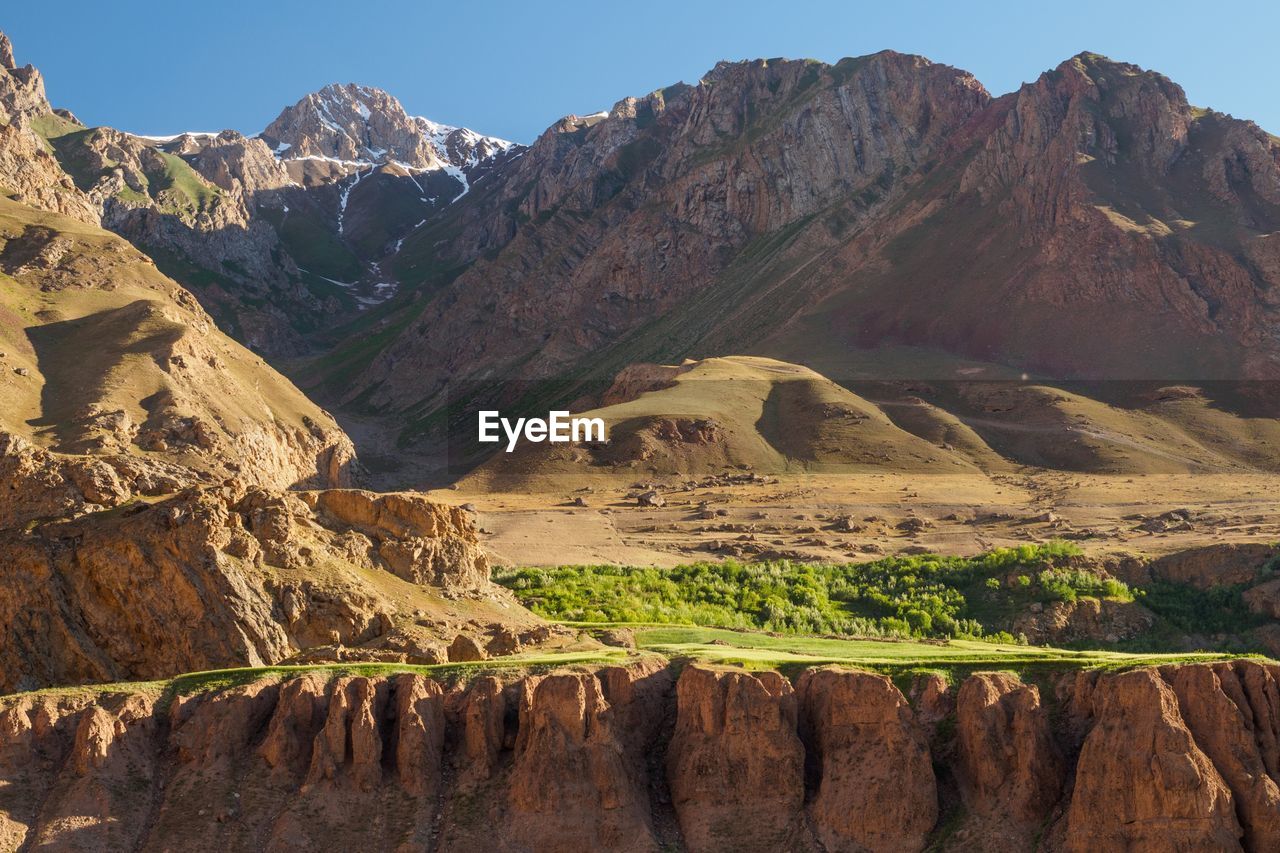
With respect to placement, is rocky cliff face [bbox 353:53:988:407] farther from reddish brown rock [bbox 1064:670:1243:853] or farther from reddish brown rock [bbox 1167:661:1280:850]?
reddish brown rock [bbox 1064:670:1243:853]

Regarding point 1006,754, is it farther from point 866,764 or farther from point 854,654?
point 854,654

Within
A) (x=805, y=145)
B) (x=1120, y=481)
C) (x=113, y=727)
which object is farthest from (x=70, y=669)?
(x=805, y=145)

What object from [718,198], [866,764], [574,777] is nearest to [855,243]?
[718,198]

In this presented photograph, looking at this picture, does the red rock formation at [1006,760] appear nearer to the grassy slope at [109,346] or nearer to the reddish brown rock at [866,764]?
the reddish brown rock at [866,764]

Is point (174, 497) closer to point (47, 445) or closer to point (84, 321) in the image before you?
point (47, 445)

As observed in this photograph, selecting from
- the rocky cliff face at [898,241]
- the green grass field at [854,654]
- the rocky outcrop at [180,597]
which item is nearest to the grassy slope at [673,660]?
the green grass field at [854,654]
